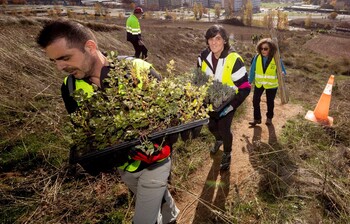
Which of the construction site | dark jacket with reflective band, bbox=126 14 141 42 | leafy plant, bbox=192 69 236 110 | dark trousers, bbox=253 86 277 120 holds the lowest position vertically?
the construction site

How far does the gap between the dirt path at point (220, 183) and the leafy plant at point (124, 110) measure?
1.13 meters

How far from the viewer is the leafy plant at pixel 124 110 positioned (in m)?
1.63

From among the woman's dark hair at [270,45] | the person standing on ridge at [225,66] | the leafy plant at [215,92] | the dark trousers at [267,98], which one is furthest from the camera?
the dark trousers at [267,98]

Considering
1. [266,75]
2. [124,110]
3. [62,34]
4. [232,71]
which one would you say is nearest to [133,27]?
[266,75]

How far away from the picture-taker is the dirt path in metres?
3.11

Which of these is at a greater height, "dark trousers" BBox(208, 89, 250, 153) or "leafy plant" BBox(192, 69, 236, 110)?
"leafy plant" BBox(192, 69, 236, 110)

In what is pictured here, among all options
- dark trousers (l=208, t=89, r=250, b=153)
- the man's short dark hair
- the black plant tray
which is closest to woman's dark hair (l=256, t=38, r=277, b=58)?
dark trousers (l=208, t=89, r=250, b=153)

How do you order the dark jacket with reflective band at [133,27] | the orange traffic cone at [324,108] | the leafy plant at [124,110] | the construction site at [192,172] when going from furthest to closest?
the dark jacket with reflective band at [133,27]
the orange traffic cone at [324,108]
the construction site at [192,172]
the leafy plant at [124,110]

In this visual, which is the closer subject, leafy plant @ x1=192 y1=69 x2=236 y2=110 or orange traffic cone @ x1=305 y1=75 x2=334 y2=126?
leafy plant @ x1=192 y1=69 x2=236 y2=110

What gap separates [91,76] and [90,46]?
268 millimetres

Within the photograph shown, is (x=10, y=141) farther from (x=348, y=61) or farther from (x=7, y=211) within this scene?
(x=348, y=61)

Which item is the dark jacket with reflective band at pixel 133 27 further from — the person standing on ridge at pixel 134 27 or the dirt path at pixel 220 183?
the dirt path at pixel 220 183

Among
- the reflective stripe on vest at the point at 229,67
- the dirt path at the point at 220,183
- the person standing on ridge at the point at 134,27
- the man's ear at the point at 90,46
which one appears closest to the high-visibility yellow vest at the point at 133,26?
the person standing on ridge at the point at 134,27

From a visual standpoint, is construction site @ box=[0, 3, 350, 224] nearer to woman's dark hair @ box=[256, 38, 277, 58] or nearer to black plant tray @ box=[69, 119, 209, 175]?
black plant tray @ box=[69, 119, 209, 175]
